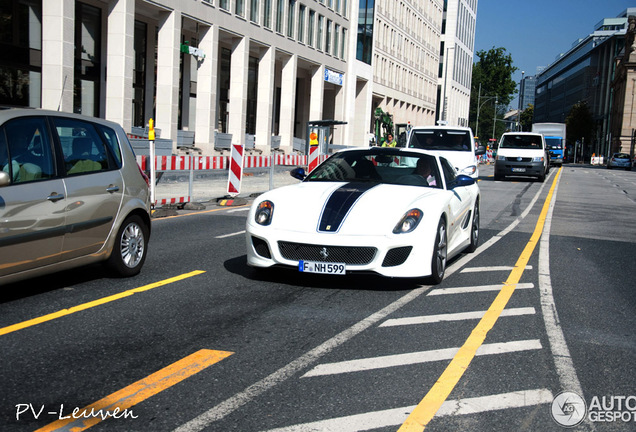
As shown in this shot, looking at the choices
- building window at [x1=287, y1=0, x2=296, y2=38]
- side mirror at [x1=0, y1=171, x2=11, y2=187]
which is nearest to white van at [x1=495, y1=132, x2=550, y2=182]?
building window at [x1=287, y1=0, x2=296, y2=38]

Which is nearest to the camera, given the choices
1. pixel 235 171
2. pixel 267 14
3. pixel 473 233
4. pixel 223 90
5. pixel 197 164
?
pixel 473 233

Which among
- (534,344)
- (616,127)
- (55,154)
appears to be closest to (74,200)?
(55,154)

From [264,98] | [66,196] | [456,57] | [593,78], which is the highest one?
[593,78]

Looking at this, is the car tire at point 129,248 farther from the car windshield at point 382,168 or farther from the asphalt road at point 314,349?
the car windshield at point 382,168

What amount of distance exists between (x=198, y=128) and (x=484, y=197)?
1674cm

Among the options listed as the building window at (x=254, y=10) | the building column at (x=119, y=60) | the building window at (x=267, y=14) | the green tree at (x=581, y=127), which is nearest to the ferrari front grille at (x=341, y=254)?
the building column at (x=119, y=60)

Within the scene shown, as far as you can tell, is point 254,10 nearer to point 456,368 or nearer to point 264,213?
point 264,213

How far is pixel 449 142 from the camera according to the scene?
21.2 metres

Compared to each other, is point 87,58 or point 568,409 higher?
point 87,58

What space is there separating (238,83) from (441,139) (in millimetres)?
18848

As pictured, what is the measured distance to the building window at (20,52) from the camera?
84.3 feet

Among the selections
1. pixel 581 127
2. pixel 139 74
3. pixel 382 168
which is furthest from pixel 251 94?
pixel 581 127

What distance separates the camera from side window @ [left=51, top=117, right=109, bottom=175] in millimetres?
6492

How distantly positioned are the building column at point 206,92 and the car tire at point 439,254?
2783cm
